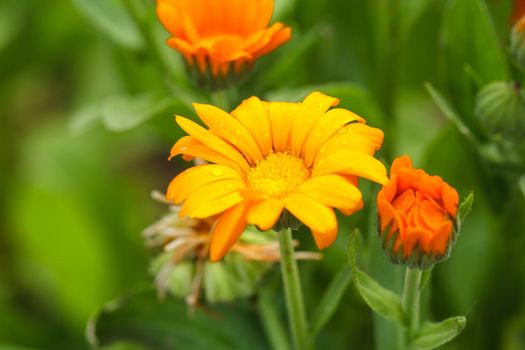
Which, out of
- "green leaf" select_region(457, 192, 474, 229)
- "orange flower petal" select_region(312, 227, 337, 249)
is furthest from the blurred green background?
"orange flower petal" select_region(312, 227, 337, 249)

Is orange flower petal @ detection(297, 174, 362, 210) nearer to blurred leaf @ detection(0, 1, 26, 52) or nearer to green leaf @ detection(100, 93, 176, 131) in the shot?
green leaf @ detection(100, 93, 176, 131)

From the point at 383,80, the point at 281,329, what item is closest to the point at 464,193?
the point at 383,80

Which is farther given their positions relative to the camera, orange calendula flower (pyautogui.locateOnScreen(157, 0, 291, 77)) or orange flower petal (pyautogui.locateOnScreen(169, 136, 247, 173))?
orange calendula flower (pyautogui.locateOnScreen(157, 0, 291, 77))

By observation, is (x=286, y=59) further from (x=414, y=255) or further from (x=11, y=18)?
(x=11, y=18)

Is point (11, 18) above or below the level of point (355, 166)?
above

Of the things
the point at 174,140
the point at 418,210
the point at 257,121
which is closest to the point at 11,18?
the point at 174,140
